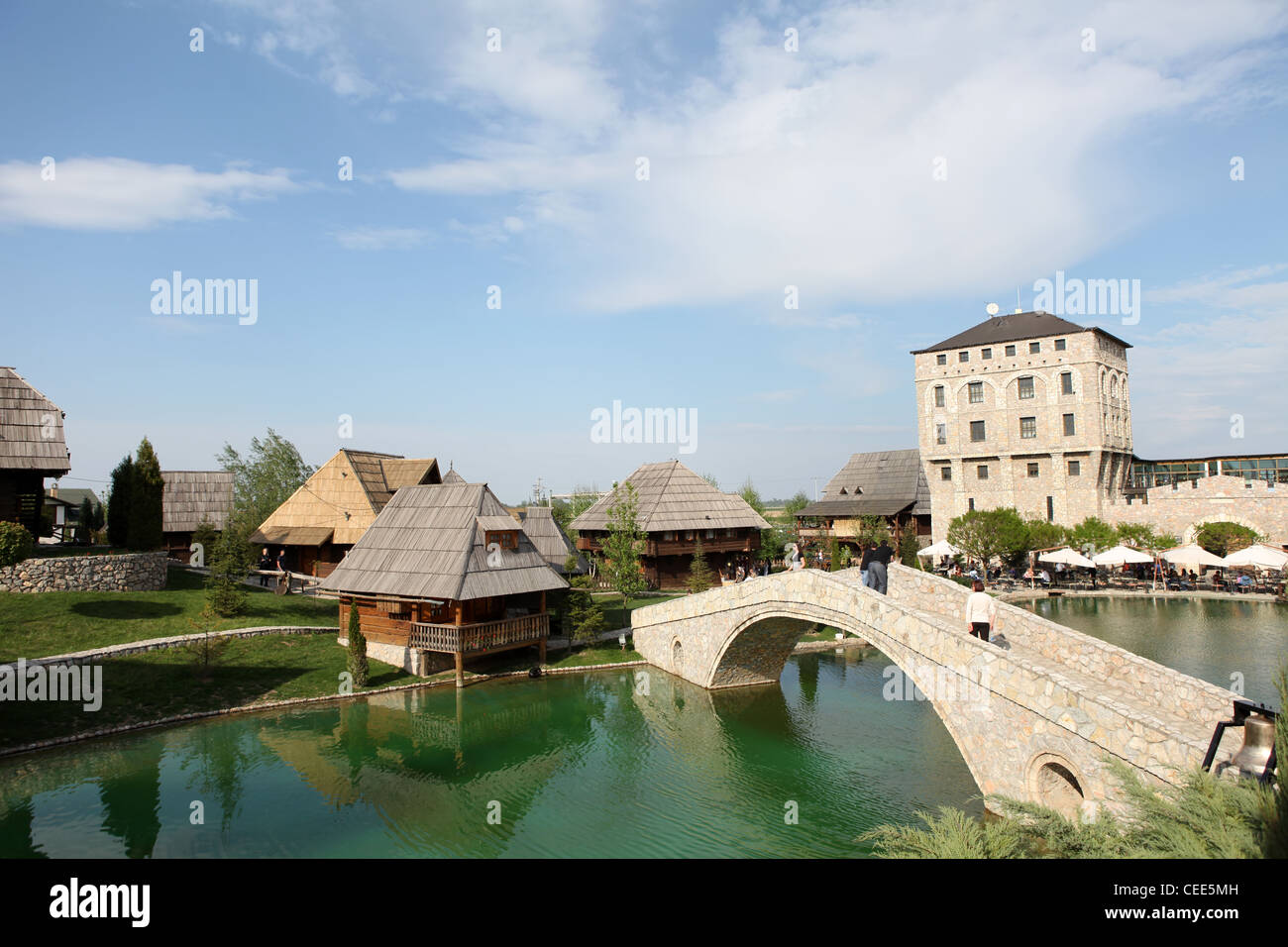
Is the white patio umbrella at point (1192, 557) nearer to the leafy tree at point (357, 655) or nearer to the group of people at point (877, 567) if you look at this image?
the group of people at point (877, 567)

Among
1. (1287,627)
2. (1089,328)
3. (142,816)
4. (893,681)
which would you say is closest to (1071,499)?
(1089,328)

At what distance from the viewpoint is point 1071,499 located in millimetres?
41000

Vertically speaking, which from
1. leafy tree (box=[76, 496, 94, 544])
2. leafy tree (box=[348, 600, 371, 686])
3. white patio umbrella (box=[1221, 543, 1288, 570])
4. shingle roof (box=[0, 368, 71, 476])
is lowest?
leafy tree (box=[348, 600, 371, 686])

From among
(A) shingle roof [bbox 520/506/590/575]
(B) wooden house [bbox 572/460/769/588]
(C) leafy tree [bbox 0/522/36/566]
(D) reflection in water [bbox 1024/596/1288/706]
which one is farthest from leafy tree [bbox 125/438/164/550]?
(D) reflection in water [bbox 1024/596/1288/706]

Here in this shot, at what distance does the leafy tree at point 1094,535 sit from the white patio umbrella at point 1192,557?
4339 millimetres

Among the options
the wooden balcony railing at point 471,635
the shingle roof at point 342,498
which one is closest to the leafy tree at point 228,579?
the wooden balcony railing at point 471,635

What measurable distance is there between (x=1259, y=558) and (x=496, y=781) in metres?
33.8

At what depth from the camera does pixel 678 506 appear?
1495 inches

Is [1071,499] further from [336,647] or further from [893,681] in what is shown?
[336,647]

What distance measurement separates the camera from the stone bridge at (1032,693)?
882cm

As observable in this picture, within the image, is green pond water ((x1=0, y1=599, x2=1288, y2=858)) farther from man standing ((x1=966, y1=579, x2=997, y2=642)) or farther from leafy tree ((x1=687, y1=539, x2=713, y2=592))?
Result: leafy tree ((x1=687, y1=539, x2=713, y2=592))

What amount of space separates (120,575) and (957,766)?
25.9 metres

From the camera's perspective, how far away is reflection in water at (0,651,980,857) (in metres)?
12.2

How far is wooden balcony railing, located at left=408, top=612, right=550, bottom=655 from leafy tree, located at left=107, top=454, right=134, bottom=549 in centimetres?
1353
